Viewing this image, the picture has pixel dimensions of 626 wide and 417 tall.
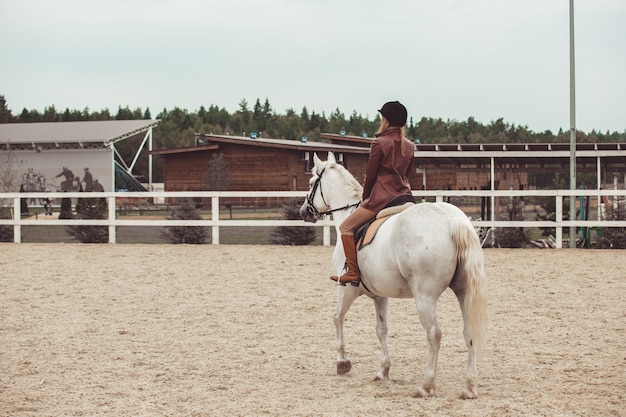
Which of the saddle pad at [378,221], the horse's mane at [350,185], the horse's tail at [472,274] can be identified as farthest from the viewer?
the horse's mane at [350,185]

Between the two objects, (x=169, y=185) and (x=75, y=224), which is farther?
(x=169, y=185)

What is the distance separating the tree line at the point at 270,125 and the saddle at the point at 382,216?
86.0 meters

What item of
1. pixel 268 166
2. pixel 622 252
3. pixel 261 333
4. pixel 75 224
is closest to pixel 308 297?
pixel 261 333

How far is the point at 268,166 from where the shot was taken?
127 ft

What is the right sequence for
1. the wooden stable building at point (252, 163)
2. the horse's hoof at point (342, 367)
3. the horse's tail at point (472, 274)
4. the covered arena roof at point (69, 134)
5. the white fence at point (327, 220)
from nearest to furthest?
the horse's tail at point (472, 274)
the horse's hoof at point (342, 367)
the white fence at point (327, 220)
the wooden stable building at point (252, 163)
the covered arena roof at point (69, 134)

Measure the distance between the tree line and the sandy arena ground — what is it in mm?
80565

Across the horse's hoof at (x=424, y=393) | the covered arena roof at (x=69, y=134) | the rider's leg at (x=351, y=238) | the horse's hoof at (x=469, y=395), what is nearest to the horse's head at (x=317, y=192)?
the rider's leg at (x=351, y=238)

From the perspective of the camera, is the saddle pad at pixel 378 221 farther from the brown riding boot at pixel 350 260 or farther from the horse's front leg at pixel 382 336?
the horse's front leg at pixel 382 336

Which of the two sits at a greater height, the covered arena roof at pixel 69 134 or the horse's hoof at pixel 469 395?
the covered arena roof at pixel 69 134

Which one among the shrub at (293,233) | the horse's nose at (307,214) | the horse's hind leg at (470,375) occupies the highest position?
the horse's nose at (307,214)

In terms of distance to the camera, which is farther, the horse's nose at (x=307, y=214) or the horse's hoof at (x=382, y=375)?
the horse's nose at (x=307, y=214)

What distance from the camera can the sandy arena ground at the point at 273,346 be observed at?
517 cm

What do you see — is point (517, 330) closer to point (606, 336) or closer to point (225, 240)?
point (606, 336)

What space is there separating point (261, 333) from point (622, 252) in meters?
10.8
